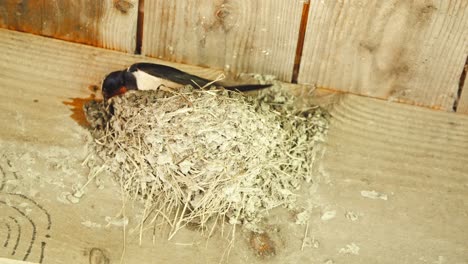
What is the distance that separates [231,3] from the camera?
80.4 inches

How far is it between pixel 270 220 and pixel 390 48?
670mm

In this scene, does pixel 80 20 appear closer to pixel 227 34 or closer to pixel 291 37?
pixel 227 34

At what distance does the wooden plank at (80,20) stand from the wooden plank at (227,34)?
0.07m

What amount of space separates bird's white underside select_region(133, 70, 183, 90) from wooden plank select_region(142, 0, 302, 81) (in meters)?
0.11

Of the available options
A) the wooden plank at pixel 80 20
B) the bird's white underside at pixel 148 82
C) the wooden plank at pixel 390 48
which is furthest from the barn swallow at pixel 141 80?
the wooden plank at pixel 390 48

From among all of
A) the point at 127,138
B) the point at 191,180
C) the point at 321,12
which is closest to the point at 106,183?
the point at 127,138

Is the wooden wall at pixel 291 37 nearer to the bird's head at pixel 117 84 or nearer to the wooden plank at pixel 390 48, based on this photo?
the wooden plank at pixel 390 48

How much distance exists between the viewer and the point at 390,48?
2055 millimetres

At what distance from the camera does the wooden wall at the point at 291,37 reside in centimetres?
203

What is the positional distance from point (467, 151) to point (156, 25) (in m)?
1.07

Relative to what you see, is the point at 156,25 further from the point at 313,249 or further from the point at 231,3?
the point at 313,249

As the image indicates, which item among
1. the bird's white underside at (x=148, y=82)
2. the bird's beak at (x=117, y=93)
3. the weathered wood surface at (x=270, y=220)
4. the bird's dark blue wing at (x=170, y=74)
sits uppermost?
the bird's dark blue wing at (x=170, y=74)

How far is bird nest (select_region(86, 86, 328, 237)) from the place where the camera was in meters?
1.88

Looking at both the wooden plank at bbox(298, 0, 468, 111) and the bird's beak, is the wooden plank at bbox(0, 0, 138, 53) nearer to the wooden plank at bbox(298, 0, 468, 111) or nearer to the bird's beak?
Result: the bird's beak
